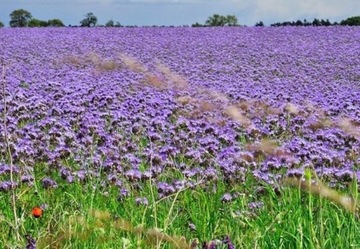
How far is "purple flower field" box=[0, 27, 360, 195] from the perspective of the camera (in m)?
4.08

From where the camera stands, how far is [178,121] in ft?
18.7

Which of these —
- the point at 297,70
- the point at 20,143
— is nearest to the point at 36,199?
the point at 20,143

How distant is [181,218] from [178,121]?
225 cm

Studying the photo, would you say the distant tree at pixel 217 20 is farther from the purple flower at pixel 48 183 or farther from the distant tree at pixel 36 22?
the purple flower at pixel 48 183

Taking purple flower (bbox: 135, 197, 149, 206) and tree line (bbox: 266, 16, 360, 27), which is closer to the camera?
purple flower (bbox: 135, 197, 149, 206)

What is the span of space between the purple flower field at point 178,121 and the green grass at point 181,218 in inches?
4.0

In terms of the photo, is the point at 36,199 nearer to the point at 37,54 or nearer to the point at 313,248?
the point at 313,248

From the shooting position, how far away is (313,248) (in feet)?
6.51

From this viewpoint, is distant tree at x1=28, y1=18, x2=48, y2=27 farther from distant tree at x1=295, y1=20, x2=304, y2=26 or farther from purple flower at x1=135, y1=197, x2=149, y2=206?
purple flower at x1=135, y1=197, x2=149, y2=206

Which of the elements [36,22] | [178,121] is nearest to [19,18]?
[36,22]

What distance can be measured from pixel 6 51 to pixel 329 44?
8441mm

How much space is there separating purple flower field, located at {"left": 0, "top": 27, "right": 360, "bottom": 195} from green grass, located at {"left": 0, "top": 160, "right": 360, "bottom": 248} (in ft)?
0.33

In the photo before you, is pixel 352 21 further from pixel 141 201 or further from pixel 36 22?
pixel 141 201

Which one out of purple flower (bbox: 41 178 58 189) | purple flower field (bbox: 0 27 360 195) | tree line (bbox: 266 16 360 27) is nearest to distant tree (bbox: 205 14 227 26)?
tree line (bbox: 266 16 360 27)
